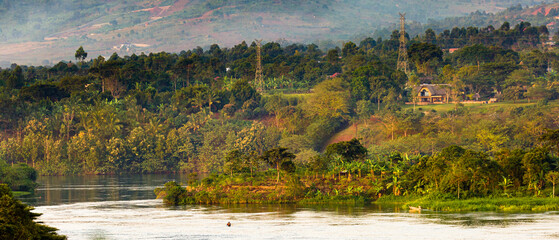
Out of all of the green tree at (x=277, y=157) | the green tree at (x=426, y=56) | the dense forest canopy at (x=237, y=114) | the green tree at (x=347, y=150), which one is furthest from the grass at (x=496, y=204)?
the green tree at (x=426, y=56)

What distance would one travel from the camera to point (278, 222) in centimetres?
5231

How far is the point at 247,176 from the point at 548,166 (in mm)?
23990

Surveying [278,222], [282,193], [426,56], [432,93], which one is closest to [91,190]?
[282,193]

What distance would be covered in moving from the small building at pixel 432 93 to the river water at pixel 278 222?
69.1 metres

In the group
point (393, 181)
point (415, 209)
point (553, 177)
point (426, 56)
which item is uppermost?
point (426, 56)

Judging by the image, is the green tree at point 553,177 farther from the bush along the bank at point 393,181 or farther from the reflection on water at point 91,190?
the reflection on water at point 91,190

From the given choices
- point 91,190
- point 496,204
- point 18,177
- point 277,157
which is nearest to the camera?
point 496,204

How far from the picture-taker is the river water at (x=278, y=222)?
1831 inches

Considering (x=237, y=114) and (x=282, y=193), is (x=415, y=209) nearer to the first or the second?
(x=282, y=193)

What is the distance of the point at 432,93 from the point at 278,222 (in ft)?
263

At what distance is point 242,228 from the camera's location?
164ft

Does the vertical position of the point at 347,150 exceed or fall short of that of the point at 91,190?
it exceeds it

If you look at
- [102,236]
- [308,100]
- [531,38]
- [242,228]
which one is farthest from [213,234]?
[531,38]

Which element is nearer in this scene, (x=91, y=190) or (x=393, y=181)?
(x=393, y=181)
